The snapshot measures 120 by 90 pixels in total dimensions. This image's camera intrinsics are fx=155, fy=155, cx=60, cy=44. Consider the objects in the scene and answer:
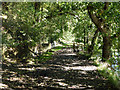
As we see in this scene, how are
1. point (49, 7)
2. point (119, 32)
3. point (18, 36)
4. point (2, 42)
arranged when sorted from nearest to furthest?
point (2, 42) < point (119, 32) < point (18, 36) < point (49, 7)

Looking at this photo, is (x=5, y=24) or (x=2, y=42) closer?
(x=2, y=42)

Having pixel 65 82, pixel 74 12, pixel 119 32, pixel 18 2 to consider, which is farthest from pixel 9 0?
pixel 74 12

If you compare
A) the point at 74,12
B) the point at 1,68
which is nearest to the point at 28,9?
the point at 1,68

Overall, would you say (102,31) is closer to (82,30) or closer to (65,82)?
(65,82)

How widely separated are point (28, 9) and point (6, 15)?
158 centimetres

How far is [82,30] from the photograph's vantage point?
75.9 ft

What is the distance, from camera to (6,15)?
35.3 feet

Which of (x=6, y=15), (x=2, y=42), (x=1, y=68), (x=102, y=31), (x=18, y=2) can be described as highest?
(x=18, y=2)

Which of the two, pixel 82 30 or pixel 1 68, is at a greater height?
pixel 82 30

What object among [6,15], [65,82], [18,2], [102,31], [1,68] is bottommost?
[65,82]

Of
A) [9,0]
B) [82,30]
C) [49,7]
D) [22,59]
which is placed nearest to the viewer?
[9,0]

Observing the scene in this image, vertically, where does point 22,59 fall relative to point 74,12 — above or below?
below

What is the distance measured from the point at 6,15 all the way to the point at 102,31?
7.75m

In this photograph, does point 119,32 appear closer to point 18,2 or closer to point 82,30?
point 18,2
